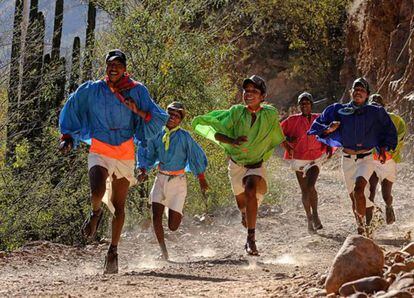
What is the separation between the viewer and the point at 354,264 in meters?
4.88

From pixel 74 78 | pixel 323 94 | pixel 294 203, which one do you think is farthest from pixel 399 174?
pixel 323 94

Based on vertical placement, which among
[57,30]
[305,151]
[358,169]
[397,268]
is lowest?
[397,268]

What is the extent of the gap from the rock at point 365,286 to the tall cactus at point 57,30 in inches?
495

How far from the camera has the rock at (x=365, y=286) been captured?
4.50 metres

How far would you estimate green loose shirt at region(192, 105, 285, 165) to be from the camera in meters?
9.31

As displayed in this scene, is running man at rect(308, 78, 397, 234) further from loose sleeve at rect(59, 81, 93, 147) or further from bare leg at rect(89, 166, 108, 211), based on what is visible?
loose sleeve at rect(59, 81, 93, 147)

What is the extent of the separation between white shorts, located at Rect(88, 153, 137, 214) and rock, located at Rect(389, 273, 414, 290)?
360cm

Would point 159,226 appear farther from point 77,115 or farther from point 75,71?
point 75,71

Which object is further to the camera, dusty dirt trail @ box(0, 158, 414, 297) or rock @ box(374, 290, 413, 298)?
dusty dirt trail @ box(0, 158, 414, 297)

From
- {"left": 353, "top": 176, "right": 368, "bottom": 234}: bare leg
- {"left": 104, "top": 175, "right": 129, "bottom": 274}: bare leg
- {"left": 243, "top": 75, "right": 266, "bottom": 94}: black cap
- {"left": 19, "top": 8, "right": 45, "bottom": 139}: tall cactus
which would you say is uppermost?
{"left": 19, "top": 8, "right": 45, "bottom": 139}: tall cactus

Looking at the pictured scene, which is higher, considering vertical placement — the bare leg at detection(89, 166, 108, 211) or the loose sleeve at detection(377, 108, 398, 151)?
the loose sleeve at detection(377, 108, 398, 151)

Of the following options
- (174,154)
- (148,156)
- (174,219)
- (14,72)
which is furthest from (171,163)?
(14,72)

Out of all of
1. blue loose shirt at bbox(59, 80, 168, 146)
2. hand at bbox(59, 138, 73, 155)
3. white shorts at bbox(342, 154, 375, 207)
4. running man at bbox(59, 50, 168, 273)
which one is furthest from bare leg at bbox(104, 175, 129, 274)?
white shorts at bbox(342, 154, 375, 207)

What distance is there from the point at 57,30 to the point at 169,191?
8548mm
